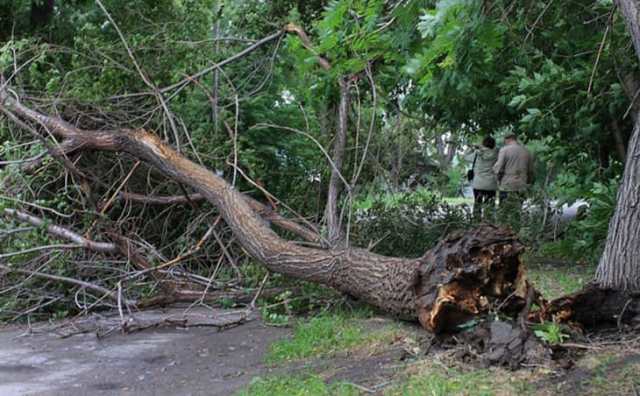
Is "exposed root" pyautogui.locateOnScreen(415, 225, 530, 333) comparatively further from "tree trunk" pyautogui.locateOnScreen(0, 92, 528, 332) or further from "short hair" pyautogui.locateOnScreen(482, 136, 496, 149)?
"short hair" pyautogui.locateOnScreen(482, 136, 496, 149)

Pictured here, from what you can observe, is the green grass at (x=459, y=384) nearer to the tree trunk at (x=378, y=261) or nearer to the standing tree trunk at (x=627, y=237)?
the tree trunk at (x=378, y=261)

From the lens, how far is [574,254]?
922 centimetres

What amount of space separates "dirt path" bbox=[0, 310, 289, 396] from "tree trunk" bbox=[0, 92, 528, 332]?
729mm

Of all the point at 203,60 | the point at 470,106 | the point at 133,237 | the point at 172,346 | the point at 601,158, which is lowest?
the point at 172,346

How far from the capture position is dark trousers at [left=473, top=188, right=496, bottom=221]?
10516 mm

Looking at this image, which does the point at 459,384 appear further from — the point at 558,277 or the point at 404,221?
the point at 404,221

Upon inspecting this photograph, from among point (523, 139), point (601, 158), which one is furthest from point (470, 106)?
point (601, 158)

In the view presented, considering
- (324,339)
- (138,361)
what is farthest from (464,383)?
(138,361)

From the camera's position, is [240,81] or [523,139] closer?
[240,81]

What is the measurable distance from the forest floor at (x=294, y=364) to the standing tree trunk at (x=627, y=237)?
1.42 feet

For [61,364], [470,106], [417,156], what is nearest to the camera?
[61,364]

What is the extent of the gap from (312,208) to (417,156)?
4.53 m

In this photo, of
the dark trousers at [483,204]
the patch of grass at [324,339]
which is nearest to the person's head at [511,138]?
the dark trousers at [483,204]

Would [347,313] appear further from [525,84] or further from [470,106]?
[470,106]
